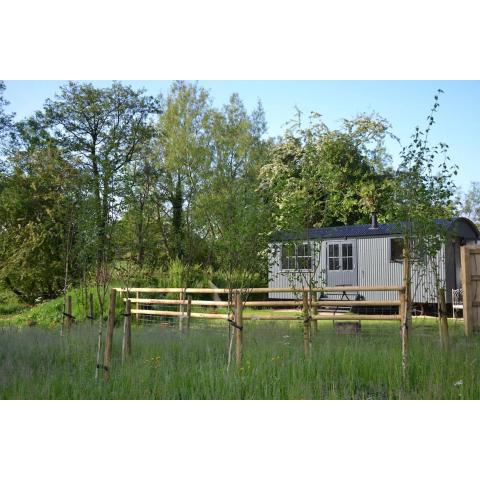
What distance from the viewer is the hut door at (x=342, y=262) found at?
14164mm

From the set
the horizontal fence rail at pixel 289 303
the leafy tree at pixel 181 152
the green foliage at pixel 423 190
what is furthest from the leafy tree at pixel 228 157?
the green foliage at pixel 423 190

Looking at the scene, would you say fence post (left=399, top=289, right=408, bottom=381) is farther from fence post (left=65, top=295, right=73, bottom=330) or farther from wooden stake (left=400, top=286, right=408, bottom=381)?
fence post (left=65, top=295, right=73, bottom=330)

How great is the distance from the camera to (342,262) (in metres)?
14.4

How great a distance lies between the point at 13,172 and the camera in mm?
14781

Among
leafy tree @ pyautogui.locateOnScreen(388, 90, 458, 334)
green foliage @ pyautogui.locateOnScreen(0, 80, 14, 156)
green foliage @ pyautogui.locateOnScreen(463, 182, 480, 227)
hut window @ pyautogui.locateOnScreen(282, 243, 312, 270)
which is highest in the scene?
green foliage @ pyautogui.locateOnScreen(0, 80, 14, 156)

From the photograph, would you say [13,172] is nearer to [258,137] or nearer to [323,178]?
[258,137]

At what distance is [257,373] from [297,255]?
217cm

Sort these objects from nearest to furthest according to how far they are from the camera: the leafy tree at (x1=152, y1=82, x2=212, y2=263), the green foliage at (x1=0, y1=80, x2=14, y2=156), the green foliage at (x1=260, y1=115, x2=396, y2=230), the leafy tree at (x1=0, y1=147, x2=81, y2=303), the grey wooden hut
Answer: the grey wooden hut → the leafy tree at (x1=0, y1=147, x2=81, y2=303) → the green foliage at (x1=0, y1=80, x2=14, y2=156) → the green foliage at (x1=260, y1=115, x2=396, y2=230) → the leafy tree at (x1=152, y1=82, x2=212, y2=263)

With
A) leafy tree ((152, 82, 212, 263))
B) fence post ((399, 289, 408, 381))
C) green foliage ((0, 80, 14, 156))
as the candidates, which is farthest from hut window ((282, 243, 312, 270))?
leafy tree ((152, 82, 212, 263))

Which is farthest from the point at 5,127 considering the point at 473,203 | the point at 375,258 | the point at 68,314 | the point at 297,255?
the point at 473,203

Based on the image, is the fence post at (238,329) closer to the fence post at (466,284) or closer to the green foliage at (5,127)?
the fence post at (466,284)

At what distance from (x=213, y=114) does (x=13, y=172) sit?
25.2ft

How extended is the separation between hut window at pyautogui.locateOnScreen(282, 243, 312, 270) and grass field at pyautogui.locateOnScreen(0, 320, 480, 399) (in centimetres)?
93

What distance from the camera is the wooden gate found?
26.0 feet
